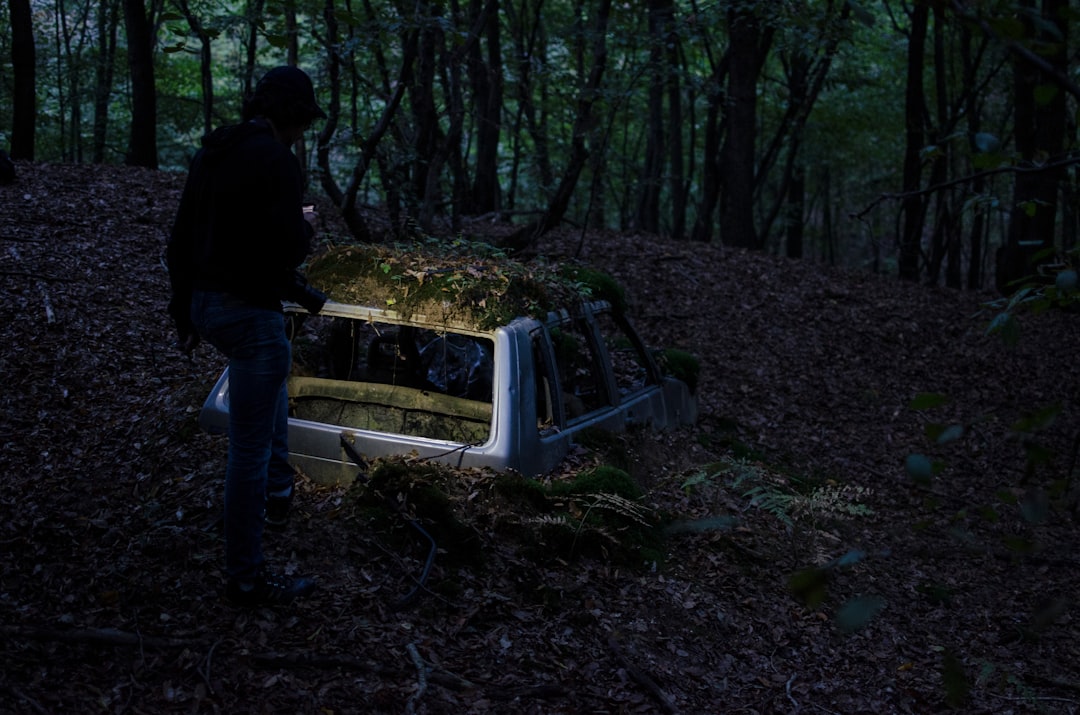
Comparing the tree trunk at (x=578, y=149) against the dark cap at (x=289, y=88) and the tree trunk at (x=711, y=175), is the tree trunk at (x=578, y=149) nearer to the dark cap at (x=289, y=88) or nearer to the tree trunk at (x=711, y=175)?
the dark cap at (x=289, y=88)

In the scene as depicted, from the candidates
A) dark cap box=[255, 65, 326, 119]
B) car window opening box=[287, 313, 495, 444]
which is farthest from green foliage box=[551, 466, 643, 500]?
dark cap box=[255, 65, 326, 119]

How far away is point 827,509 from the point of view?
702 cm

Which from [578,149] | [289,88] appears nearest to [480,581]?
[289,88]

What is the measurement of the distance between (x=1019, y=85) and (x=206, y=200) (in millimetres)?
13290

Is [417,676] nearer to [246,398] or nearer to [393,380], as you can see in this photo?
[246,398]

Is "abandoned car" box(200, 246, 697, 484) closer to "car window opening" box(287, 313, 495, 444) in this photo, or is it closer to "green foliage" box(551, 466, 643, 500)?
"car window opening" box(287, 313, 495, 444)

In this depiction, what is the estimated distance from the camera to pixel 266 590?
412 centimetres

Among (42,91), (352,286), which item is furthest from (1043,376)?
(42,91)

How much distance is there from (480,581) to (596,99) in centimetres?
1000

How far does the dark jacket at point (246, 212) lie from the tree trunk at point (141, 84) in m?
12.1

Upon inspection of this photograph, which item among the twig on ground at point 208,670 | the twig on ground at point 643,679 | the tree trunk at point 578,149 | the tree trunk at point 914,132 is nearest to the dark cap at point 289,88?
the twig on ground at point 208,670

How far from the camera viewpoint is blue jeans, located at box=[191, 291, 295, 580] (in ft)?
12.9

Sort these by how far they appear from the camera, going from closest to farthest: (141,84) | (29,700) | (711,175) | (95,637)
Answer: (29,700), (95,637), (141,84), (711,175)

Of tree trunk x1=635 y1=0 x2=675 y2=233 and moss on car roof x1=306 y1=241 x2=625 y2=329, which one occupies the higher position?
tree trunk x1=635 y1=0 x2=675 y2=233
